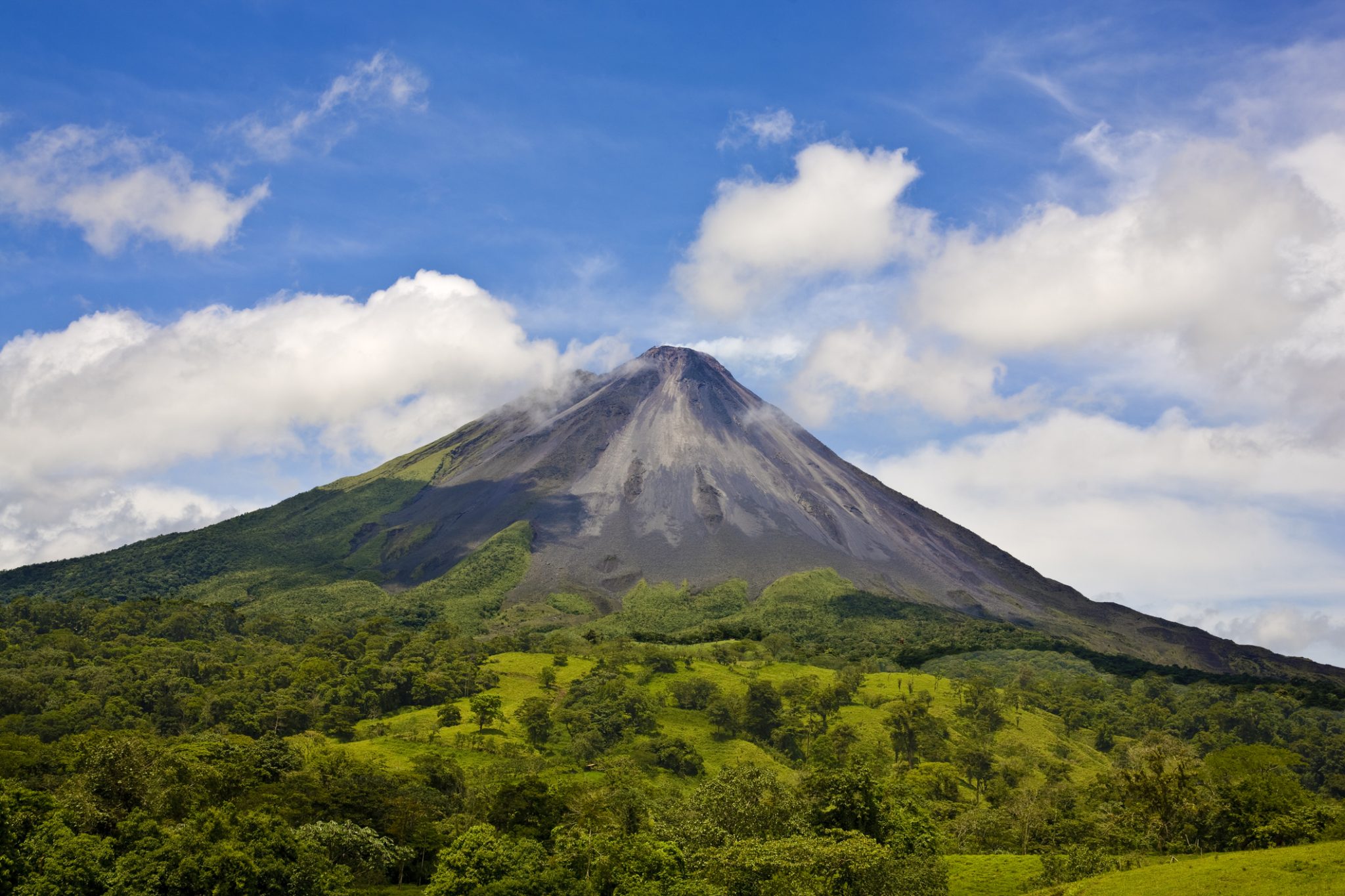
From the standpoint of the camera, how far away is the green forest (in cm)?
4366

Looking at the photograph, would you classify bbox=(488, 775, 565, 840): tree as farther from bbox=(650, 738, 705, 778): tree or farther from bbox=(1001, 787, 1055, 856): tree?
bbox=(650, 738, 705, 778): tree

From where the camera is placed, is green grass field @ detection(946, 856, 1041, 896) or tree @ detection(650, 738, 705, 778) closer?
green grass field @ detection(946, 856, 1041, 896)

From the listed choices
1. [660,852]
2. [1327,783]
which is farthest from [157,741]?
[1327,783]

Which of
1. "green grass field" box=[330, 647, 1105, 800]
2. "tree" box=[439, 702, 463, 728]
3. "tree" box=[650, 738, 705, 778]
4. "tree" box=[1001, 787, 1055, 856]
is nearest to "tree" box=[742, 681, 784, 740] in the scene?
"green grass field" box=[330, 647, 1105, 800]

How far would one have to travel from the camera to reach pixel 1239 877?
3669cm

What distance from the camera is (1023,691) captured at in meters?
127

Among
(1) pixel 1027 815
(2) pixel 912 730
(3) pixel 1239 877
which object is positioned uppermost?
(3) pixel 1239 877

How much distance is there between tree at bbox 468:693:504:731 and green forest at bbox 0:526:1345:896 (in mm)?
681

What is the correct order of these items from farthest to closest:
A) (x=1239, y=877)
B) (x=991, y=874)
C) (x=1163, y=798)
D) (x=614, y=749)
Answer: (x=614, y=749) → (x=991, y=874) → (x=1163, y=798) → (x=1239, y=877)

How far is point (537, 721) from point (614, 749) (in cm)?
830

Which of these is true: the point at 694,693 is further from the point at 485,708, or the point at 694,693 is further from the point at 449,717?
the point at 449,717

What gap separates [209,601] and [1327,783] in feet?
626

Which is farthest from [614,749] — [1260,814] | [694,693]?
[1260,814]

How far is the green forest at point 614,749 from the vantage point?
43.7m
